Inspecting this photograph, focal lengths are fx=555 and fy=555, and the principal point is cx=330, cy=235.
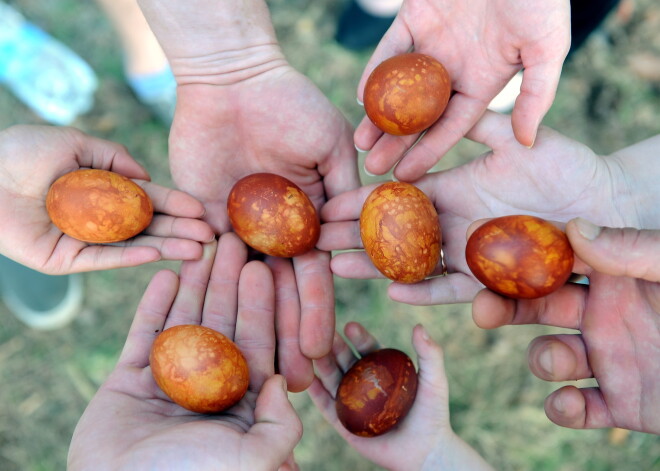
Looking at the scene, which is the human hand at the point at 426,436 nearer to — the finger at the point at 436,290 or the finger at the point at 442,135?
the finger at the point at 436,290

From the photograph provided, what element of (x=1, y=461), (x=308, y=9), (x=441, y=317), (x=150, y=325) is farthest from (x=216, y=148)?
(x=1, y=461)

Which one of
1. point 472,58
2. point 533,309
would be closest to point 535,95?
point 472,58

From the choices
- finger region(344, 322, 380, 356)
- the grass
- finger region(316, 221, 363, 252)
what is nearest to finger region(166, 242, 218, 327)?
finger region(316, 221, 363, 252)

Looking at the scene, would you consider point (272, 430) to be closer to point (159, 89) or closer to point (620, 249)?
point (620, 249)

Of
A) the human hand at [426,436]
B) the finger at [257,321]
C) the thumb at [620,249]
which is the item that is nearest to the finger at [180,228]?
the finger at [257,321]

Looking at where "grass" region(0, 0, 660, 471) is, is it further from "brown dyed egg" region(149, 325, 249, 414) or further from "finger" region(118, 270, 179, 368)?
"brown dyed egg" region(149, 325, 249, 414)

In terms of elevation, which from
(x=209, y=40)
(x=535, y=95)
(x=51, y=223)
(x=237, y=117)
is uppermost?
(x=535, y=95)
